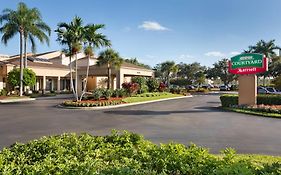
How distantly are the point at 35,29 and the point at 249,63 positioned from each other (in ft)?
97.1

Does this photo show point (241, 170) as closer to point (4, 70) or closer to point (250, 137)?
point (250, 137)

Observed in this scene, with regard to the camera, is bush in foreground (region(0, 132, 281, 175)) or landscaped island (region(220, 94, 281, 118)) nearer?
bush in foreground (region(0, 132, 281, 175))

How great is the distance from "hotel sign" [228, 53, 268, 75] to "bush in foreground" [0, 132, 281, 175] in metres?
17.9

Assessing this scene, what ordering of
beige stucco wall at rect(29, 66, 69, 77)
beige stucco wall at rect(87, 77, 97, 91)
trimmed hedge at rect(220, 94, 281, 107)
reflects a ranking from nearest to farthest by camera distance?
Result: trimmed hedge at rect(220, 94, 281, 107)
beige stucco wall at rect(29, 66, 69, 77)
beige stucco wall at rect(87, 77, 97, 91)

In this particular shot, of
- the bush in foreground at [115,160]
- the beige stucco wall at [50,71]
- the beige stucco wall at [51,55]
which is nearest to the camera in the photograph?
the bush in foreground at [115,160]

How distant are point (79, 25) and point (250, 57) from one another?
16335 millimetres

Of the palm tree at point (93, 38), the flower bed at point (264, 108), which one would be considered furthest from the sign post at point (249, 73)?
the palm tree at point (93, 38)

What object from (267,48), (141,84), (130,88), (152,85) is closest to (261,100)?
(130,88)

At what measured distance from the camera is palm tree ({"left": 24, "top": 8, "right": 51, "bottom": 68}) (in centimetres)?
3609

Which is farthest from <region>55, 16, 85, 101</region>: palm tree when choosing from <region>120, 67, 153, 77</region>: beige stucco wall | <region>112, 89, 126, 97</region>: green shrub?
<region>120, 67, 153, 77</region>: beige stucco wall

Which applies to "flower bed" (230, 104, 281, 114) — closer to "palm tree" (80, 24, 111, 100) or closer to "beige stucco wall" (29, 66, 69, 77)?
"palm tree" (80, 24, 111, 100)

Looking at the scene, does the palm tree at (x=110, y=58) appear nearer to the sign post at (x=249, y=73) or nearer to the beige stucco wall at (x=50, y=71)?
the beige stucco wall at (x=50, y=71)

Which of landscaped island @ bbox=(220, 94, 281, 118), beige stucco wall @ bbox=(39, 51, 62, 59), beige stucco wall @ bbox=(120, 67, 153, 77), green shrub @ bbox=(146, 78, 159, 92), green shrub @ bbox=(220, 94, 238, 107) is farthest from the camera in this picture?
beige stucco wall @ bbox=(39, 51, 62, 59)

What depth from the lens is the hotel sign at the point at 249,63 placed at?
70.8 feet
